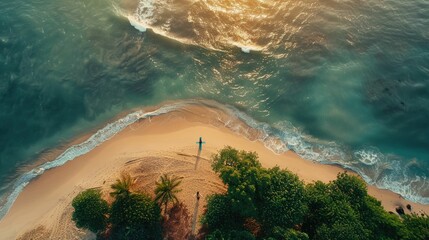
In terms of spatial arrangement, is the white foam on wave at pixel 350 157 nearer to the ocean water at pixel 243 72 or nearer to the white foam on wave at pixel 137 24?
the ocean water at pixel 243 72

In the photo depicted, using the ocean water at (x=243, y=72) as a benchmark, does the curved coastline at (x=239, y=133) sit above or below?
below

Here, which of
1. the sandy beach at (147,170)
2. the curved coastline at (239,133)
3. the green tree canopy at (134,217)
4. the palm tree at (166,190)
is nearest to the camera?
the green tree canopy at (134,217)

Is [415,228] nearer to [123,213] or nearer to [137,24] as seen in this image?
[123,213]

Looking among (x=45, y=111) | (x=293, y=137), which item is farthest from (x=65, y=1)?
(x=293, y=137)

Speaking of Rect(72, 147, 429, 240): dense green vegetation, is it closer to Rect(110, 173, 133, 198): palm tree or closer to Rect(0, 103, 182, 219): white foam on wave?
Rect(110, 173, 133, 198): palm tree

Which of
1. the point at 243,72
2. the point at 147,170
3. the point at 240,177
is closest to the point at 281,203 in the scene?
the point at 240,177

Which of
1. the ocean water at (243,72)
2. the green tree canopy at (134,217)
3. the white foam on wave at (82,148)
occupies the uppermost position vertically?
the ocean water at (243,72)

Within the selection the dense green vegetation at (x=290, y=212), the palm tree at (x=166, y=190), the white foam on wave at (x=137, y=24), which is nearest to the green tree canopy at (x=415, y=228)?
the dense green vegetation at (x=290, y=212)
